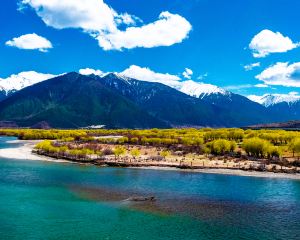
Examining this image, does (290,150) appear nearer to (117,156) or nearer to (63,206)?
(117,156)

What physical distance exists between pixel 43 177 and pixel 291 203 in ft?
200

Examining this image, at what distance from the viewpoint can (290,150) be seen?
501ft

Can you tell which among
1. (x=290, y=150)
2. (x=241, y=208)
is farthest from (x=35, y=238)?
(x=290, y=150)

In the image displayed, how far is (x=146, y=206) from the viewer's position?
76062 mm

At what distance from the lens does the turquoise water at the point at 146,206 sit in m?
61.4

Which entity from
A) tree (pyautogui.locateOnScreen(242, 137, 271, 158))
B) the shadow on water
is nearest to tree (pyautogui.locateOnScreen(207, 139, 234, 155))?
tree (pyautogui.locateOnScreen(242, 137, 271, 158))

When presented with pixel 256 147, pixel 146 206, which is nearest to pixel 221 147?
pixel 256 147

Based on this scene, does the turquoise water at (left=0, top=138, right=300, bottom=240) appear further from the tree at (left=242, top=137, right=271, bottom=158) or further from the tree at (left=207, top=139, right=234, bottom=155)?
the tree at (left=207, top=139, right=234, bottom=155)

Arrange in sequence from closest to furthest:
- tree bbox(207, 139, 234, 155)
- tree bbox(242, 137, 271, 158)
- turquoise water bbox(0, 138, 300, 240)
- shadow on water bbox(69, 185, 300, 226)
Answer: turquoise water bbox(0, 138, 300, 240)
shadow on water bbox(69, 185, 300, 226)
tree bbox(242, 137, 271, 158)
tree bbox(207, 139, 234, 155)

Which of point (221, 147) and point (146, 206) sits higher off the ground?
point (221, 147)

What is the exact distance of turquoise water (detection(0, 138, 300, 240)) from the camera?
6138 cm

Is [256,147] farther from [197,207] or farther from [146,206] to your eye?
[146,206]

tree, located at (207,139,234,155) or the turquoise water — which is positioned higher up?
tree, located at (207,139,234,155)

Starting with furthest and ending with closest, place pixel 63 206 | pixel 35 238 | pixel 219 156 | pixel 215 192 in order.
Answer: pixel 219 156
pixel 215 192
pixel 63 206
pixel 35 238
